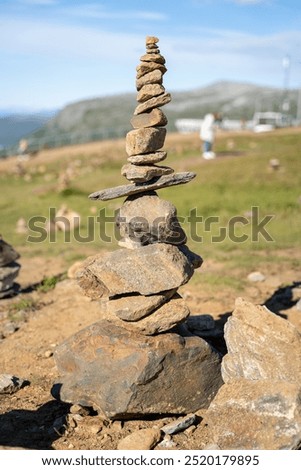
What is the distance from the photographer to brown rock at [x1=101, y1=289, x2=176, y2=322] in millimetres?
8922

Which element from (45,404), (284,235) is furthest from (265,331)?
(284,235)

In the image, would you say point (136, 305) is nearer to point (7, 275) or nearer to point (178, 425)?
point (178, 425)

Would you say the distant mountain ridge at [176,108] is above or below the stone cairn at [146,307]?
above

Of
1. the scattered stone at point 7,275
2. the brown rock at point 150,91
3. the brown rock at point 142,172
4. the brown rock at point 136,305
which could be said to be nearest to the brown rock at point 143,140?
the brown rock at point 142,172

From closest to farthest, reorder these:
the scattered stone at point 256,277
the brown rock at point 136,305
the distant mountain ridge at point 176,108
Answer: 1. the brown rock at point 136,305
2. the scattered stone at point 256,277
3. the distant mountain ridge at point 176,108

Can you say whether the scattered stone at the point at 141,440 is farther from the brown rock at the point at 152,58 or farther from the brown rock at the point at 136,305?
the brown rock at the point at 152,58

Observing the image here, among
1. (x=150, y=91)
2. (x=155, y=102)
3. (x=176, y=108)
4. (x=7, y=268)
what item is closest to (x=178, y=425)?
(x=155, y=102)

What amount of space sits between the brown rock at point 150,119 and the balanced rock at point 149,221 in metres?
1.08

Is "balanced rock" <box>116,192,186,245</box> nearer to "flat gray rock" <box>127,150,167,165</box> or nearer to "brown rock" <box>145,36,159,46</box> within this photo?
"flat gray rock" <box>127,150,167,165</box>

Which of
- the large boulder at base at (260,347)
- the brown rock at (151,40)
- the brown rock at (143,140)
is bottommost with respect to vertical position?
the large boulder at base at (260,347)

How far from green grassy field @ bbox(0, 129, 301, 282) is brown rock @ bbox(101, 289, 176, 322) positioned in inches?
299

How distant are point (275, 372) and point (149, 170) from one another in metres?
3.43

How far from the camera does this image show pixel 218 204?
2400 cm

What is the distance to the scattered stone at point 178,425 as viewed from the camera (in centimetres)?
823
